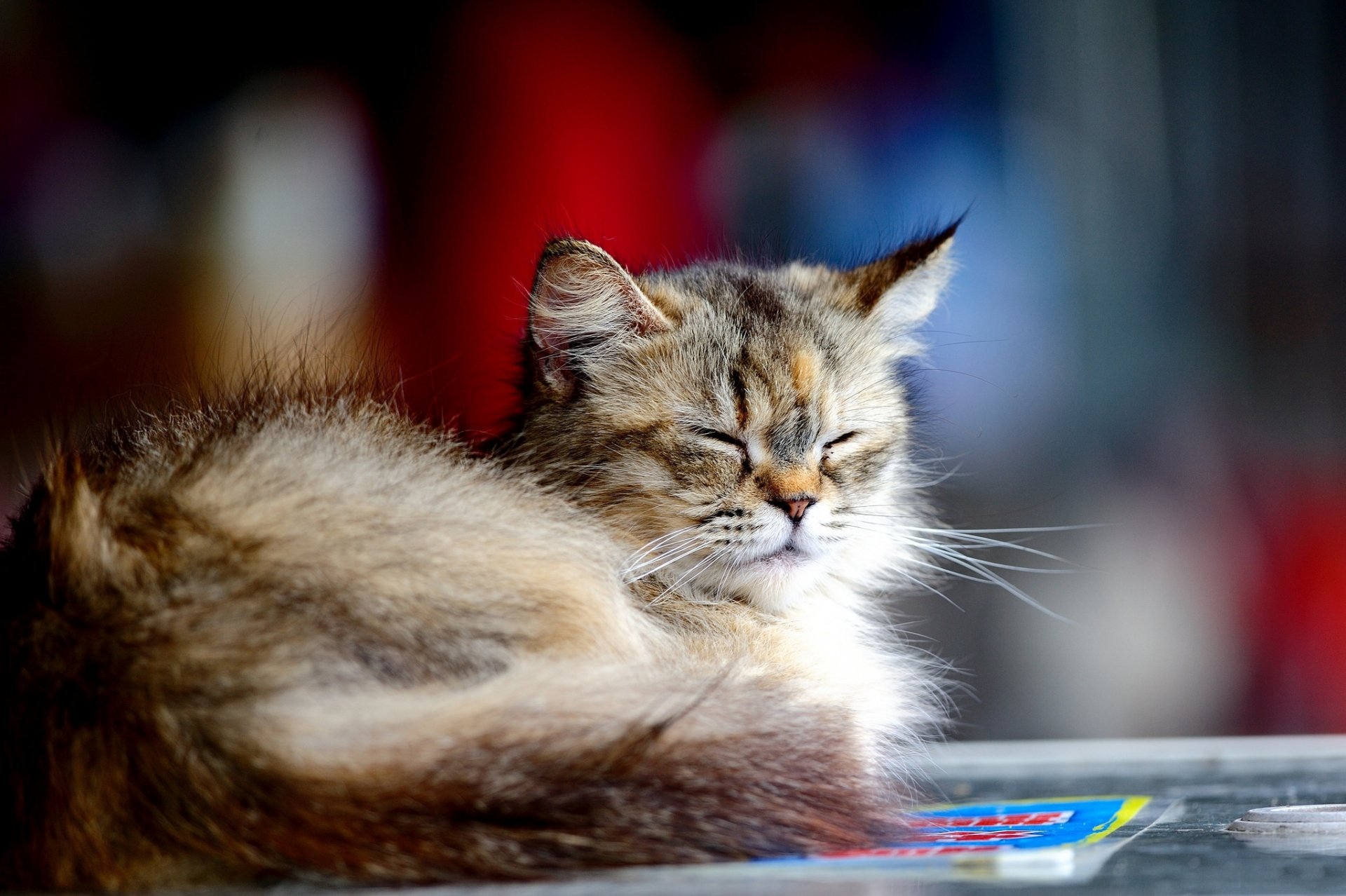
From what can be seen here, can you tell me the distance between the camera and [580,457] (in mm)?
1383

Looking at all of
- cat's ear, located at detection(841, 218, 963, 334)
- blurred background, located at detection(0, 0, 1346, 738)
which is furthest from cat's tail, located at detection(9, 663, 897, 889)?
blurred background, located at detection(0, 0, 1346, 738)

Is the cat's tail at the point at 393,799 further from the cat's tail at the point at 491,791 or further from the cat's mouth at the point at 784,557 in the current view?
the cat's mouth at the point at 784,557

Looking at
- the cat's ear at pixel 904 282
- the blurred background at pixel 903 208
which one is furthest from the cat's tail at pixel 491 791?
the blurred background at pixel 903 208

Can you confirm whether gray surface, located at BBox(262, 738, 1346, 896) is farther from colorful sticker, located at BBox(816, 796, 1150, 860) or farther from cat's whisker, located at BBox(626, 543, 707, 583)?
cat's whisker, located at BBox(626, 543, 707, 583)

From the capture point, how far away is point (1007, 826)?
115cm

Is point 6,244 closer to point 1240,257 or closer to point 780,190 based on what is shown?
point 780,190

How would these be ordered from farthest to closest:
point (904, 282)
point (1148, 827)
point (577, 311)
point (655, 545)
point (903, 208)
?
point (903, 208), point (904, 282), point (577, 311), point (655, 545), point (1148, 827)

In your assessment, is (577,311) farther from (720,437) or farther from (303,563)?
(303,563)

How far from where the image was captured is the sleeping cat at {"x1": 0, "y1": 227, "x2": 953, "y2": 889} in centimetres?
87

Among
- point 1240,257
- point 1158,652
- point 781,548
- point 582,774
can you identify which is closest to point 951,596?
point 1158,652

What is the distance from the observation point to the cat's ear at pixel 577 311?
1378 mm

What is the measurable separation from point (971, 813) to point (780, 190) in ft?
6.40

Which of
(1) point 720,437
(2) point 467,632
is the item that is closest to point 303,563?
(2) point 467,632

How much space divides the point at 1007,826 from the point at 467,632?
1.77 ft
